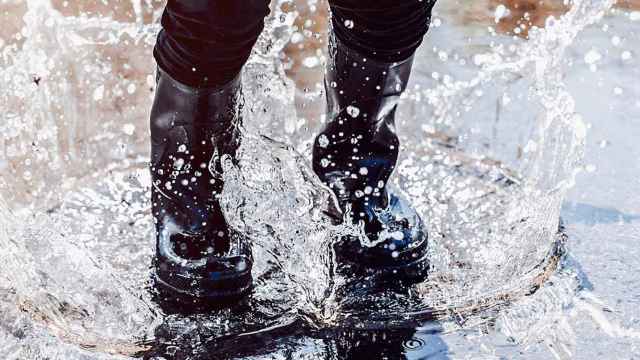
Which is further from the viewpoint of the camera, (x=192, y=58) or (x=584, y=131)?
(x=584, y=131)

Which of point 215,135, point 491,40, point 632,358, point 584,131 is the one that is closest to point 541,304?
point 632,358

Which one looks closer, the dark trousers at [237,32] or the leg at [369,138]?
the dark trousers at [237,32]

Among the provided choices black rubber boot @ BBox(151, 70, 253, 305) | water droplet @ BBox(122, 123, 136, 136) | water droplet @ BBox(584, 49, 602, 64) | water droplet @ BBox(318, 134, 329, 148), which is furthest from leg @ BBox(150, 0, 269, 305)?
water droplet @ BBox(584, 49, 602, 64)

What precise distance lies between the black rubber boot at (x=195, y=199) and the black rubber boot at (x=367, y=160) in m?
0.21

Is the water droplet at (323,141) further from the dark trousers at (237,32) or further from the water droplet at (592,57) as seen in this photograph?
the water droplet at (592,57)

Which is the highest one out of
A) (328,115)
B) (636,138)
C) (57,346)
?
(328,115)

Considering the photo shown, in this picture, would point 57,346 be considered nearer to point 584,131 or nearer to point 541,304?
point 541,304

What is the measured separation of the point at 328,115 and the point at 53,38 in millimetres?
1151

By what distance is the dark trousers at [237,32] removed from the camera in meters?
1.28

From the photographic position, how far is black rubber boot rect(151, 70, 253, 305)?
1.43 metres

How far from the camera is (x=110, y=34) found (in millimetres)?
2793

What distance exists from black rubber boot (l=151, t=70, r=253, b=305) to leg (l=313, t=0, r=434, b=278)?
21 cm

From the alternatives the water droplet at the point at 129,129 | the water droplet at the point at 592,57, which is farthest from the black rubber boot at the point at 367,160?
the water droplet at the point at 592,57

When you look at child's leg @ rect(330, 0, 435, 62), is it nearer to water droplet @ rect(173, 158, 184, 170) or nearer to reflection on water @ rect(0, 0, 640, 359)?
reflection on water @ rect(0, 0, 640, 359)
